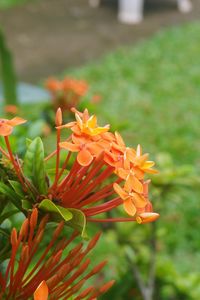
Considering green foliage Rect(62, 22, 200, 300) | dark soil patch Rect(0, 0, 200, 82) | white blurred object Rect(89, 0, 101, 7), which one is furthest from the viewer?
white blurred object Rect(89, 0, 101, 7)

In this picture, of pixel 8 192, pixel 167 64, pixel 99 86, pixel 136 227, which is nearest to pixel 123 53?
pixel 167 64

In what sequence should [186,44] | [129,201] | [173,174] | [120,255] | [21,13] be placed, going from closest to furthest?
[129,201] < [173,174] < [120,255] < [186,44] < [21,13]

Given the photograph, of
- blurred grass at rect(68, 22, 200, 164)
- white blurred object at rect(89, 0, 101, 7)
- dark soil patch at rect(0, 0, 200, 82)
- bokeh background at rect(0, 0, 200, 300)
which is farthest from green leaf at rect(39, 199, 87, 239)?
white blurred object at rect(89, 0, 101, 7)

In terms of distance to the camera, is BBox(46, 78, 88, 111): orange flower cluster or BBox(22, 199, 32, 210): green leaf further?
BBox(46, 78, 88, 111): orange flower cluster

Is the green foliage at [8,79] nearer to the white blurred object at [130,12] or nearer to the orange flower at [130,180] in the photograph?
the orange flower at [130,180]

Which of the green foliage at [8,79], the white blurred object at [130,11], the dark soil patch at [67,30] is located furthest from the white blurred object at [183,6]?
the green foliage at [8,79]

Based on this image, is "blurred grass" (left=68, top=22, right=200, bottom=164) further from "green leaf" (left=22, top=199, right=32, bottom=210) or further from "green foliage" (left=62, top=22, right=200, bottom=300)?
"green leaf" (left=22, top=199, right=32, bottom=210)

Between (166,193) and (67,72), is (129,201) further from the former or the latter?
(67,72)
